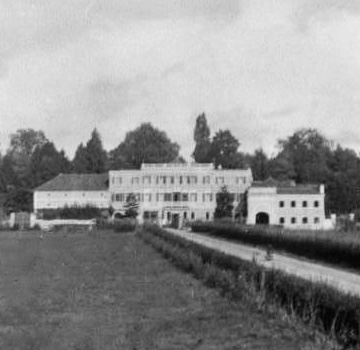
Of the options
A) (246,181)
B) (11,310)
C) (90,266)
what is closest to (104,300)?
(11,310)

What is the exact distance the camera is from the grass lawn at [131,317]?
1362cm

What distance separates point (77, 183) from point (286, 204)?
107 feet

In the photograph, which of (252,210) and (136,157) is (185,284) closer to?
(252,210)

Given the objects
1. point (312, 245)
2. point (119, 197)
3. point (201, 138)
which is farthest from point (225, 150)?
point (312, 245)

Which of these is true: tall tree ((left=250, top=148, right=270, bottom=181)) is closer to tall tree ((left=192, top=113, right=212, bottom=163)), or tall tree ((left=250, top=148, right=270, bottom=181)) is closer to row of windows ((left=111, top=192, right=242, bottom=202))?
tall tree ((left=192, top=113, right=212, bottom=163))

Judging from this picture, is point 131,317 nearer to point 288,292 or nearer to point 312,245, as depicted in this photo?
point 288,292

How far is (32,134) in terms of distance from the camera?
155m

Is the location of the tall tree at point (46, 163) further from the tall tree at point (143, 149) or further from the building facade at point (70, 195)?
the building facade at point (70, 195)

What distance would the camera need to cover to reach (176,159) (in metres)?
141

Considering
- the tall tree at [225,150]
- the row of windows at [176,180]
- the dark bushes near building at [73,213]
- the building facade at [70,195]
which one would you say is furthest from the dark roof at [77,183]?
the tall tree at [225,150]

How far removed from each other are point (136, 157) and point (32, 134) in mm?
27925

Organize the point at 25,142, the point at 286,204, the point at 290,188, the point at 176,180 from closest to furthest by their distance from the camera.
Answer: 1. the point at 286,204
2. the point at 290,188
3. the point at 176,180
4. the point at 25,142

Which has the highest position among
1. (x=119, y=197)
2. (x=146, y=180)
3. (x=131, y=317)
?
(x=146, y=180)

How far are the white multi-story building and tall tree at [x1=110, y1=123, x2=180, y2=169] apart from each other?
2170cm
